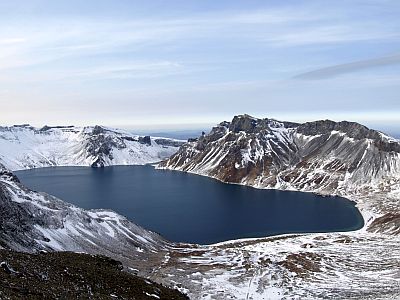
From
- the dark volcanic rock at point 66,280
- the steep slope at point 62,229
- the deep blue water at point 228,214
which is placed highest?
the dark volcanic rock at point 66,280

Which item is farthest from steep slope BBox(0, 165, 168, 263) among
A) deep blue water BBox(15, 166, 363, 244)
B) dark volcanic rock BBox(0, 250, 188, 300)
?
dark volcanic rock BBox(0, 250, 188, 300)

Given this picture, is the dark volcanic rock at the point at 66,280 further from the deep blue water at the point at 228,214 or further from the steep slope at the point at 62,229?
the deep blue water at the point at 228,214

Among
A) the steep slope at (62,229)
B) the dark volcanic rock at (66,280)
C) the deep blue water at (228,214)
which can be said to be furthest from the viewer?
the deep blue water at (228,214)

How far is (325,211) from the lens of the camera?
164 metres

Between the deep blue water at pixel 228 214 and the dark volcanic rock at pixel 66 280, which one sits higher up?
the dark volcanic rock at pixel 66 280

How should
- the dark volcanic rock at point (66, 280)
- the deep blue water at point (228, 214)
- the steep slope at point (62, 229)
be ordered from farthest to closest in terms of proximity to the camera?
the deep blue water at point (228, 214) < the steep slope at point (62, 229) < the dark volcanic rock at point (66, 280)

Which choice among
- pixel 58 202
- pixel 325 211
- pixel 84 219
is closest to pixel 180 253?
pixel 84 219

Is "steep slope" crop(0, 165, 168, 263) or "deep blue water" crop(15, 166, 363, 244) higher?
"steep slope" crop(0, 165, 168, 263)

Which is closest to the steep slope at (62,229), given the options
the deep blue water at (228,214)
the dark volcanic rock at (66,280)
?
the deep blue water at (228,214)

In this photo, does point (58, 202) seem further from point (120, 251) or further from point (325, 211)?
point (325, 211)

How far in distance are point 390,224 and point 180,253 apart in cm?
6671

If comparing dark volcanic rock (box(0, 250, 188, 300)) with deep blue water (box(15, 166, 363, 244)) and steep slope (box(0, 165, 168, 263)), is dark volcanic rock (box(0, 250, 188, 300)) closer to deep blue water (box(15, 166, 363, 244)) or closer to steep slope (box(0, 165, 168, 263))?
steep slope (box(0, 165, 168, 263))

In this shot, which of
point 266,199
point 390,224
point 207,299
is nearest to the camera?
point 207,299

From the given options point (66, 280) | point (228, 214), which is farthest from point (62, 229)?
point (228, 214)
